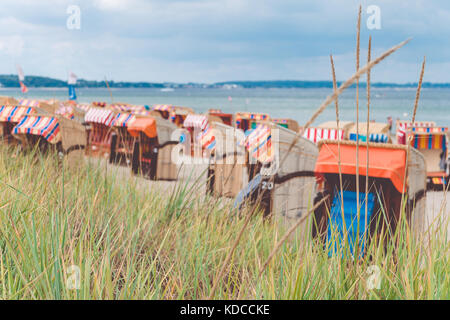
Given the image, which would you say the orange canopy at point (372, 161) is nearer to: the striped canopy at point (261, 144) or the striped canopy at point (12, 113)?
the striped canopy at point (261, 144)

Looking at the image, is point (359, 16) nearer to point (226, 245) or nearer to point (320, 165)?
point (226, 245)

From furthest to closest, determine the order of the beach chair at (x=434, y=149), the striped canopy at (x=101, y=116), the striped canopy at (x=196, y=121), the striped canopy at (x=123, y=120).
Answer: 1. the striped canopy at (x=196, y=121)
2. the striped canopy at (x=101, y=116)
3. the beach chair at (x=434, y=149)
4. the striped canopy at (x=123, y=120)

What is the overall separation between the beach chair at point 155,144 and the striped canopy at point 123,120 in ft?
0.47

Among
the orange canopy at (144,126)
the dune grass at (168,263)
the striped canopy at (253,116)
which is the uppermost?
the striped canopy at (253,116)

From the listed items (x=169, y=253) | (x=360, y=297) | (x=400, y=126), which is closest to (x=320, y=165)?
(x=169, y=253)

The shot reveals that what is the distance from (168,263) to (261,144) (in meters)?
3.31

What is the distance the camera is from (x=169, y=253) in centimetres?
223

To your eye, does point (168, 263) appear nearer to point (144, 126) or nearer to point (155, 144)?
point (144, 126)

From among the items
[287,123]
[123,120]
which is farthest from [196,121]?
[123,120]

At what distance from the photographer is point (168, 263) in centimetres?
212

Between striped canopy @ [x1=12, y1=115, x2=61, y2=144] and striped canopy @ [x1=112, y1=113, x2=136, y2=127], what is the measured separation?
3.56 m

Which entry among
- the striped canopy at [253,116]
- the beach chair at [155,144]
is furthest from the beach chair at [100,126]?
the striped canopy at [253,116]

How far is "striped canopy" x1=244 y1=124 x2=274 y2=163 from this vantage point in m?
5.06

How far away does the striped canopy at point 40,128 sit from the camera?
6285 millimetres
